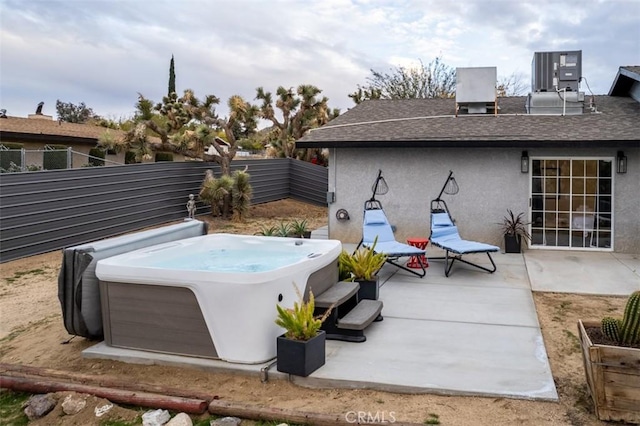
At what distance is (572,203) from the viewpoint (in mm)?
9625

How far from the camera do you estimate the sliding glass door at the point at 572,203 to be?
372 inches

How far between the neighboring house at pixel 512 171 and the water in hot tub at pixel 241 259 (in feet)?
13.1

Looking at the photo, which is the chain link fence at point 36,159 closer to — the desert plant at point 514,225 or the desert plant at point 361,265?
the desert plant at point 361,265

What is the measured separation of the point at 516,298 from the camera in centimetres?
630

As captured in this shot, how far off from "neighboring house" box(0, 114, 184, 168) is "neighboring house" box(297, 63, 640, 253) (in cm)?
934

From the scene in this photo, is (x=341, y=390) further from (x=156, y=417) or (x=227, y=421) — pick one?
(x=156, y=417)

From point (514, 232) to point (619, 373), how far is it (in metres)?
6.50

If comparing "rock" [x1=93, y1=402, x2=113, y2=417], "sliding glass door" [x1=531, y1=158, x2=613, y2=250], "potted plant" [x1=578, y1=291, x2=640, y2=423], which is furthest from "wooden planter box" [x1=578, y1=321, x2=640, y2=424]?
"sliding glass door" [x1=531, y1=158, x2=613, y2=250]

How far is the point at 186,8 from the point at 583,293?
31.9 ft

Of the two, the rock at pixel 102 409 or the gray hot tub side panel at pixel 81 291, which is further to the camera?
the gray hot tub side panel at pixel 81 291

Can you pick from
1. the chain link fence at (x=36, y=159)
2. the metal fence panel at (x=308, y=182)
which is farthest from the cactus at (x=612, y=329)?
the metal fence panel at (x=308, y=182)

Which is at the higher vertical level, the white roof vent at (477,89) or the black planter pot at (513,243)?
the white roof vent at (477,89)

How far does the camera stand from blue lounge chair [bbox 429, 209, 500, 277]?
24.9 ft

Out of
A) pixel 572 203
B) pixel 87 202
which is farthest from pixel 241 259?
pixel 572 203
